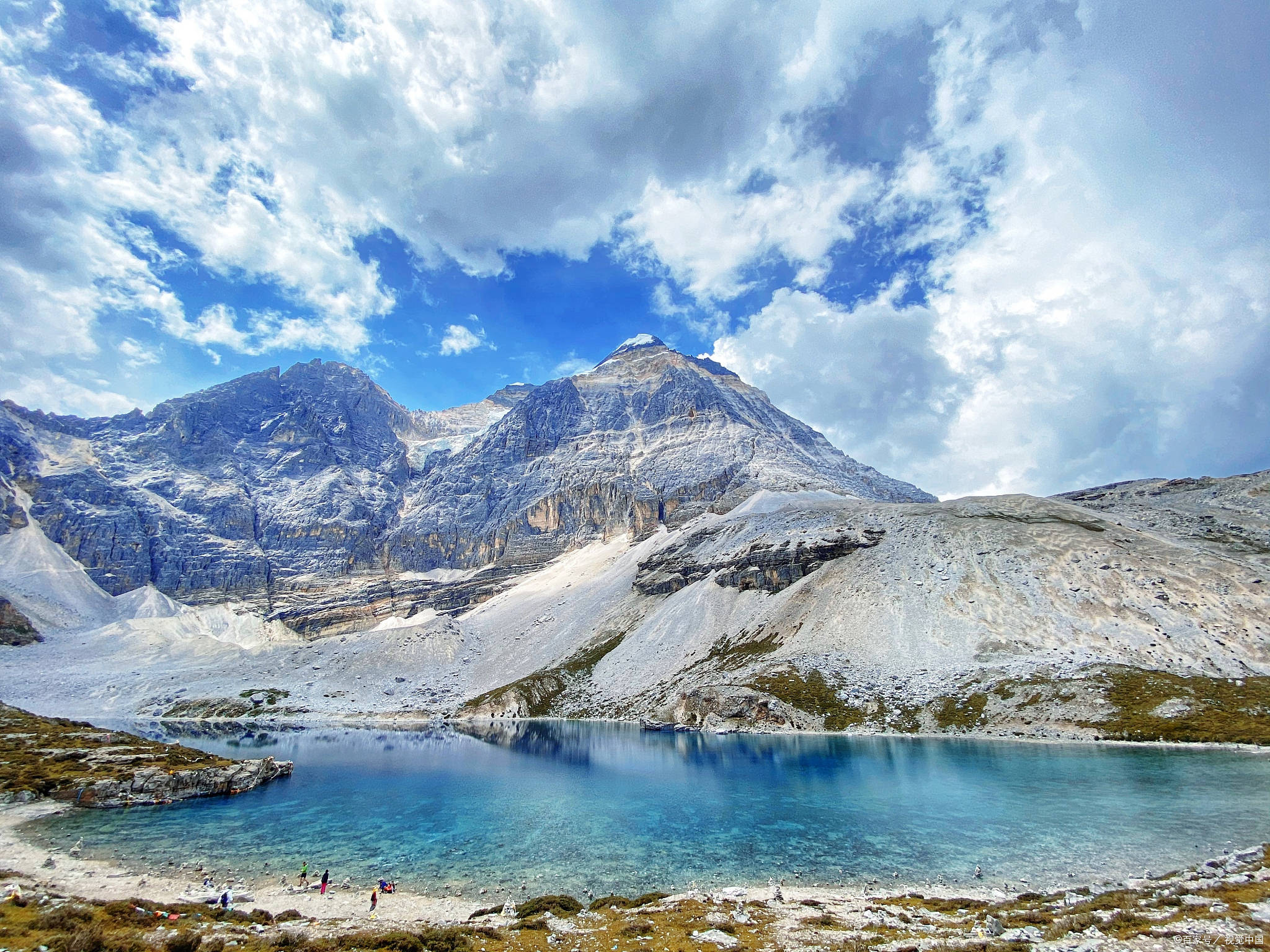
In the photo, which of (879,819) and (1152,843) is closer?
(1152,843)

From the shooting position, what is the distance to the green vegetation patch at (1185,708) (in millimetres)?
74000

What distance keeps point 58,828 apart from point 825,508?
184 meters

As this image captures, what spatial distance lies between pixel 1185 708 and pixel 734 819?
7312 cm

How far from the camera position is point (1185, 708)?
3182 inches

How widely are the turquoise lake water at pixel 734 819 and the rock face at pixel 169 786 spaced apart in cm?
314

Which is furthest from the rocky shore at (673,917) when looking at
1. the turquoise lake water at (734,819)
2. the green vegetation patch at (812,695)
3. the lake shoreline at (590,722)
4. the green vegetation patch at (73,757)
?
the green vegetation patch at (812,695)

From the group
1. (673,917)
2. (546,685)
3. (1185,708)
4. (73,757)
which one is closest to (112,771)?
(73,757)

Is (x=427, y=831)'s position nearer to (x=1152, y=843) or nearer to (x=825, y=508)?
(x=1152, y=843)

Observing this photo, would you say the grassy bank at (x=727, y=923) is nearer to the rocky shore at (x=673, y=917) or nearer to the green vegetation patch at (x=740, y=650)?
the rocky shore at (x=673, y=917)

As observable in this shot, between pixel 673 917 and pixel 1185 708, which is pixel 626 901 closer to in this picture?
pixel 673 917

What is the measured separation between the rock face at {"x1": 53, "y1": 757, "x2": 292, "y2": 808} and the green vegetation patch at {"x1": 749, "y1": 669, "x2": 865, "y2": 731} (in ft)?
268

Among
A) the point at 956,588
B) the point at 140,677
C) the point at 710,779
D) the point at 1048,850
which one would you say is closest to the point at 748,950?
the point at 1048,850

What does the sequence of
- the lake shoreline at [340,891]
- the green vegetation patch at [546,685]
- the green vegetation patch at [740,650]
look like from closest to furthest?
the lake shoreline at [340,891] → the green vegetation patch at [740,650] → the green vegetation patch at [546,685]

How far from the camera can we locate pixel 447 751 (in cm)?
9469
